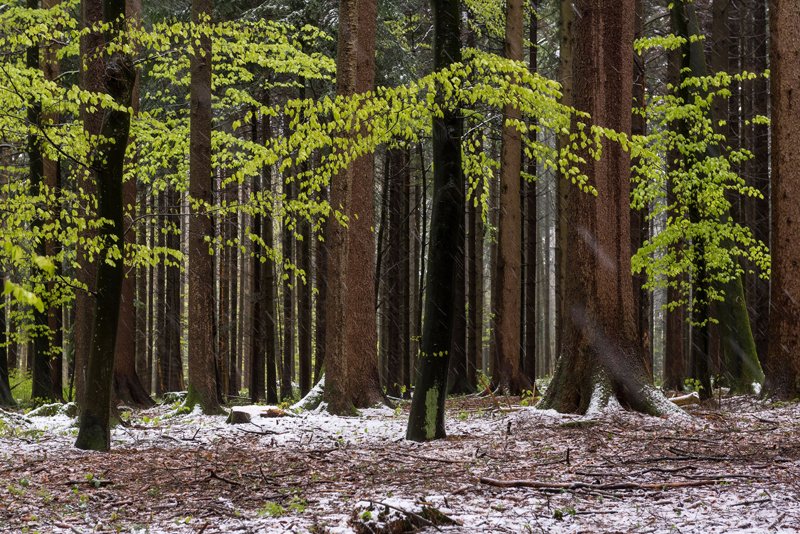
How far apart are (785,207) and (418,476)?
833 cm

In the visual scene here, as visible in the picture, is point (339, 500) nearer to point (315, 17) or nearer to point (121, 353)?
point (121, 353)

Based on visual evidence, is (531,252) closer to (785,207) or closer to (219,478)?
(785,207)

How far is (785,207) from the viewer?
11906 mm

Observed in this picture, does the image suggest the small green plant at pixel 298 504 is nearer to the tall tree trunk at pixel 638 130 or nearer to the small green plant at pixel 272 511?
the small green plant at pixel 272 511

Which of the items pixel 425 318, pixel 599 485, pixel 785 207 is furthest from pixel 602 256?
pixel 599 485

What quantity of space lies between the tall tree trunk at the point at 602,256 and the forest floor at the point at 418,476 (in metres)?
0.60

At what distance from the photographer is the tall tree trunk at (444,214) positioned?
8.82 metres

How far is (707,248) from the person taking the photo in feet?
40.4

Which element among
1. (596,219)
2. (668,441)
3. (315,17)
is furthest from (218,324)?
(668,441)

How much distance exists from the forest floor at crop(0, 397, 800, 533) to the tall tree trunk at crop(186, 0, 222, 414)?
1658mm

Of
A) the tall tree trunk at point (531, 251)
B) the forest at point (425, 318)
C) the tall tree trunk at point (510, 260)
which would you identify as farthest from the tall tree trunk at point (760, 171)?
the tall tree trunk at point (510, 260)

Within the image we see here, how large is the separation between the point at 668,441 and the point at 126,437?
738cm

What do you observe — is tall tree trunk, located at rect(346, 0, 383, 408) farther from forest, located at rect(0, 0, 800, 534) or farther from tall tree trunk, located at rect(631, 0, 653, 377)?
tall tree trunk, located at rect(631, 0, 653, 377)

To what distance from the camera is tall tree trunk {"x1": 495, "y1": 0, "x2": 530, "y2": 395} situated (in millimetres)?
16797
